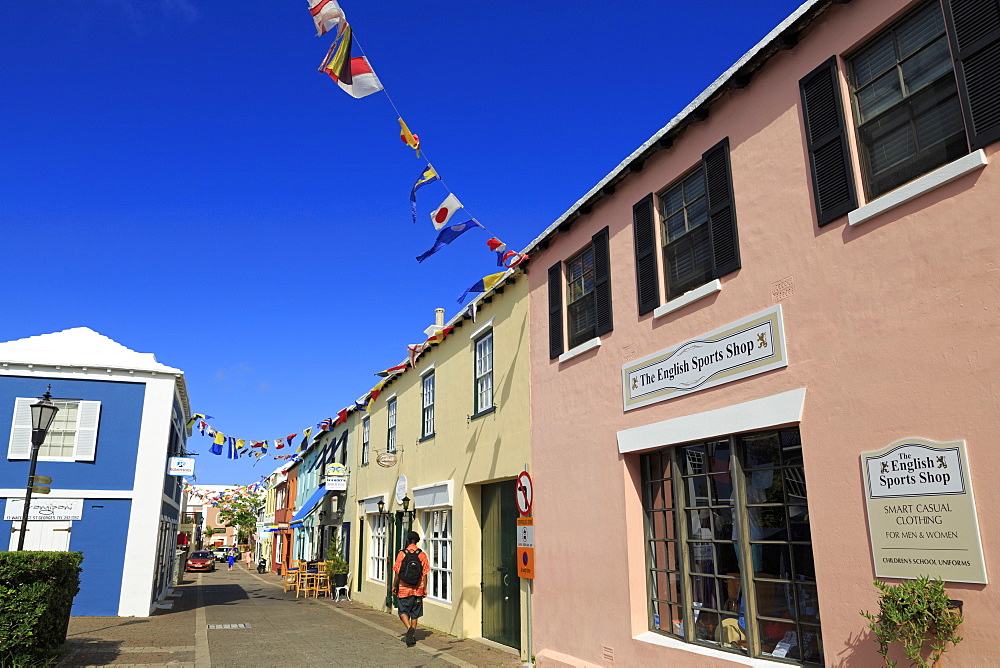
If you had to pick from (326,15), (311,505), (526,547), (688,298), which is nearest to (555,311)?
(688,298)

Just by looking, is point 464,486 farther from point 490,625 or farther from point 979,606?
point 979,606

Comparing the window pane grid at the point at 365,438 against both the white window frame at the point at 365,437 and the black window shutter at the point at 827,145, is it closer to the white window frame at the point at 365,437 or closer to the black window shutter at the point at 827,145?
the white window frame at the point at 365,437

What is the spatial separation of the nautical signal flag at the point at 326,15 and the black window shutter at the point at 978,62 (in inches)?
234

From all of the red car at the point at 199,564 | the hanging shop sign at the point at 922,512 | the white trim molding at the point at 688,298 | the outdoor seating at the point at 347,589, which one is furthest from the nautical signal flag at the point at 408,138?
the red car at the point at 199,564

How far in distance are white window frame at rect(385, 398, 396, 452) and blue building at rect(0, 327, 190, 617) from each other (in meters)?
5.23

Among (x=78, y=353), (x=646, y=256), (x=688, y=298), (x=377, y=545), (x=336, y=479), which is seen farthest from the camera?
(x=336, y=479)

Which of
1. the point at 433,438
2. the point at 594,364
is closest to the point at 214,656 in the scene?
the point at 433,438

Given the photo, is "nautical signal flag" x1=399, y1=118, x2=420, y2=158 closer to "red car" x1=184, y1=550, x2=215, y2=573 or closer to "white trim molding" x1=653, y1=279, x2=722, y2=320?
"white trim molding" x1=653, y1=279, x2=722, y2=320

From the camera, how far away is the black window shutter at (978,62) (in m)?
4.60

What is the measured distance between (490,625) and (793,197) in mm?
8535

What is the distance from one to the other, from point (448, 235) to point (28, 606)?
6609mm

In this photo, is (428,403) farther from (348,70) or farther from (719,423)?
(719,423)

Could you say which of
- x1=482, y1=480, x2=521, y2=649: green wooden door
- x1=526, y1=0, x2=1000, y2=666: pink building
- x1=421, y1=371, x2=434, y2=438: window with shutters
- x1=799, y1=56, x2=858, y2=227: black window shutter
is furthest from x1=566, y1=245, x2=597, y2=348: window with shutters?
x1=421, y1=371, x2=434, y2=438: window with shutters

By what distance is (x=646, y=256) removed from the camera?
791 cm
